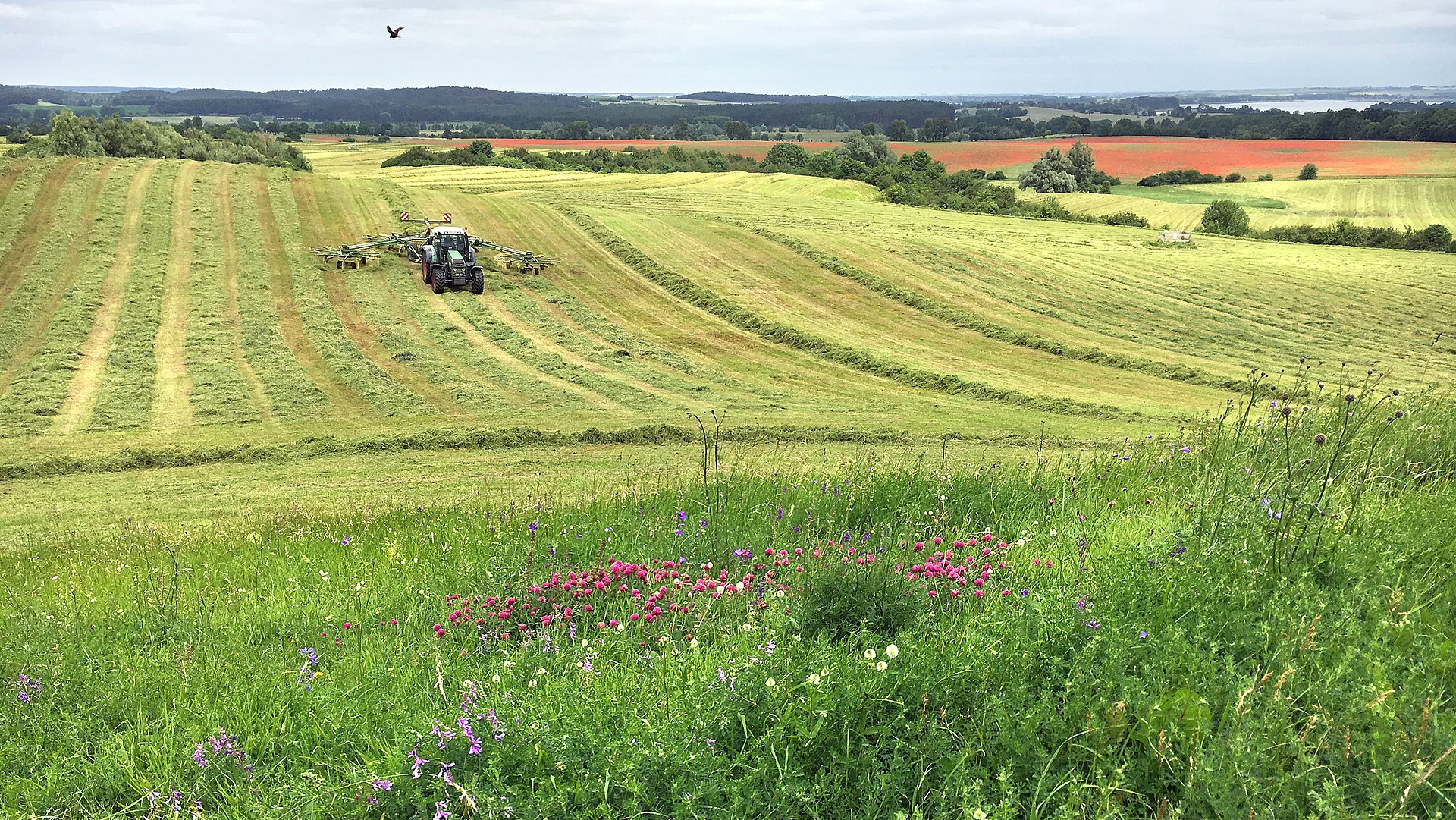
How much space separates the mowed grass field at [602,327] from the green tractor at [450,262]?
0.72 meters

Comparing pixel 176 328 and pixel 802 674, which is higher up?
pixel 802 674

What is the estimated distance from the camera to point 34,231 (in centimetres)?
2767

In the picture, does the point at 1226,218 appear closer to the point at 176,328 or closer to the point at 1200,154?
the point at 1200,154

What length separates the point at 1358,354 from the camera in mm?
22672

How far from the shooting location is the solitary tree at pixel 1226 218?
4841 centimetres

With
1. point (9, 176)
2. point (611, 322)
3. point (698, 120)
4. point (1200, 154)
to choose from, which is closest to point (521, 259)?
point (611, 322)

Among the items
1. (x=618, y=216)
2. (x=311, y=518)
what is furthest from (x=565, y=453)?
(x=618, y=216)

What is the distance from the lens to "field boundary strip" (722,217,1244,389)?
2067cm

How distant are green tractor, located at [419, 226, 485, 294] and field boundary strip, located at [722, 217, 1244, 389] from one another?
11540 mm

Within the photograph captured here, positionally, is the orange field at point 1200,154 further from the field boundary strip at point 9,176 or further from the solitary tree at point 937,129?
the field boundary strip at point 9,176

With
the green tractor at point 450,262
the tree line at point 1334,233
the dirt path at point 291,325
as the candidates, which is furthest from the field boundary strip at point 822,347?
the tree line at point 1334,233

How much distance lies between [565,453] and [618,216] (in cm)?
2510

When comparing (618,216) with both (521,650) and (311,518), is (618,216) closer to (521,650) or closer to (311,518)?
(311,518)

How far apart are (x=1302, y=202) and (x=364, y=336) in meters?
56.5
